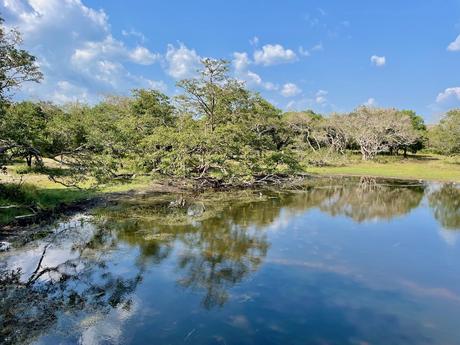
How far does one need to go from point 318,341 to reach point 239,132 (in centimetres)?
2331

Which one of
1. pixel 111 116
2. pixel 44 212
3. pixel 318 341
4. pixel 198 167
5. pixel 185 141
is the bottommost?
pixel 318 341

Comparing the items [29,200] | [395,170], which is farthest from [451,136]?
[29,200]

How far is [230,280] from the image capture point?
1205 cm

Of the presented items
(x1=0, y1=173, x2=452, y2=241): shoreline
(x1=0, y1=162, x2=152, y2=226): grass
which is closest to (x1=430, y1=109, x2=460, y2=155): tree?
(x1=0, y1=173, x2=452, y2=241): shoreline

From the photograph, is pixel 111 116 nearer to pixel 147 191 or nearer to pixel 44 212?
pixel 147 191

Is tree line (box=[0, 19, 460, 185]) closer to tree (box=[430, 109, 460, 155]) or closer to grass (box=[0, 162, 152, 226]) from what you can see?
grass (box=[0, 162, 152, 226])

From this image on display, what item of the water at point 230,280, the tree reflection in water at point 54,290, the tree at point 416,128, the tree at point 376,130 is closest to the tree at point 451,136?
the tree at point 376,130

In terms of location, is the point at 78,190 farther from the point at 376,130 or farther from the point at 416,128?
the point at 416,128

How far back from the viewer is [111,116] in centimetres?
4419

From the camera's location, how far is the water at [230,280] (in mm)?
9094

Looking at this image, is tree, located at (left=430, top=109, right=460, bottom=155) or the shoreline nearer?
the shoreline

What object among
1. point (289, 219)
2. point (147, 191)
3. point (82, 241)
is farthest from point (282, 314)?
point (147, 191)

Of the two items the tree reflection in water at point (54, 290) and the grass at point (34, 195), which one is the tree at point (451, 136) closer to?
the grass at point (34, 195)

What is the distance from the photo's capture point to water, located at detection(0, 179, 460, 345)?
358 inches
